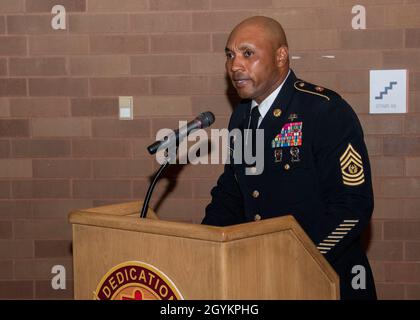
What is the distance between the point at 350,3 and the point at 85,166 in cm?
180

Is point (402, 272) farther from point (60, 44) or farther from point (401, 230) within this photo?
point (60, 44)

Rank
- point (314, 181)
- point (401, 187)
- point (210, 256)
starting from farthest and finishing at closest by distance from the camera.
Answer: point (401, 187), point (314, 181), point (210, 256)

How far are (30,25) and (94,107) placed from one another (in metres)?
0.61

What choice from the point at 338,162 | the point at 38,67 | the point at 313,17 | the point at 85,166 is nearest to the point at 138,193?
the point at 85,166

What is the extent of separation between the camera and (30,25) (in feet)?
12.8

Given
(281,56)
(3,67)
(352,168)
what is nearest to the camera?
(352,168)

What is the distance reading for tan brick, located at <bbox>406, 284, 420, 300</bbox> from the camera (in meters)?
3.90

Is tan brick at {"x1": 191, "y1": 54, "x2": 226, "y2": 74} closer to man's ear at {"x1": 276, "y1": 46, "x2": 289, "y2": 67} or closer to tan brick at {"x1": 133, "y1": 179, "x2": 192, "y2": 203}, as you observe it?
tan brick at {"x1": 133, "y1": 179, "x2": 192, "y2": 203}

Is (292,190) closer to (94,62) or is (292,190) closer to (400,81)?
(400,81)

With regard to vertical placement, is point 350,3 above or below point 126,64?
above

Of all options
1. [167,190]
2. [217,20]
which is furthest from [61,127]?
[217,20]

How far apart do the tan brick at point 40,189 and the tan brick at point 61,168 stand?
0.04 meters

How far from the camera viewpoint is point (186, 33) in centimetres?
385

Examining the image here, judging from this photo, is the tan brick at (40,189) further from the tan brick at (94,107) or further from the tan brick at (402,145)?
the tan brick at (402,145)
